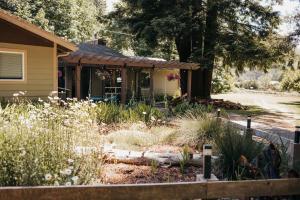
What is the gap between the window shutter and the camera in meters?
12.8

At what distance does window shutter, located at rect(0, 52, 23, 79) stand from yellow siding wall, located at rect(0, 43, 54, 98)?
215 millimetres

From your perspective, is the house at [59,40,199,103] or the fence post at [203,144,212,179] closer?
the fence post at [203,144,212,179]

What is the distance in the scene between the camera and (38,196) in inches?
122

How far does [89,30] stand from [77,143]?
38.8 meters

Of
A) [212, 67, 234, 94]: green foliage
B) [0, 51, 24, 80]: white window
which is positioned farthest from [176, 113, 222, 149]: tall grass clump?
[212, 67, 234, 94]: green foliage

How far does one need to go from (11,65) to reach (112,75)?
43.7ft

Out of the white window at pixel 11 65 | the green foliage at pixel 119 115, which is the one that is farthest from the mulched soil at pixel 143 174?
the white window at pixel 11 65

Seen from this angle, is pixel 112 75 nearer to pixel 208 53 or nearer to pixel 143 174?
pixel 208 53

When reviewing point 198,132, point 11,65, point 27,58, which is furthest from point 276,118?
point 11,65

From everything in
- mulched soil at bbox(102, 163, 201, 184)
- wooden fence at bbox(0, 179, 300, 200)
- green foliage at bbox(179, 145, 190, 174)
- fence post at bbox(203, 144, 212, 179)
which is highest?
fence post at bbox(203, 144, 212, 179)

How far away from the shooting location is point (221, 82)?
138 feet

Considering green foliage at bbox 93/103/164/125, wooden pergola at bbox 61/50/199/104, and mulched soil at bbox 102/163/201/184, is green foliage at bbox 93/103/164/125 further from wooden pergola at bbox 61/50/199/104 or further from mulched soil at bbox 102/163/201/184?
wooden pergola at bbox 61/50/199/104

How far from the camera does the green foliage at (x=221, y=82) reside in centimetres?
4081

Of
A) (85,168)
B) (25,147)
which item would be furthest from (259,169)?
(25,147)
